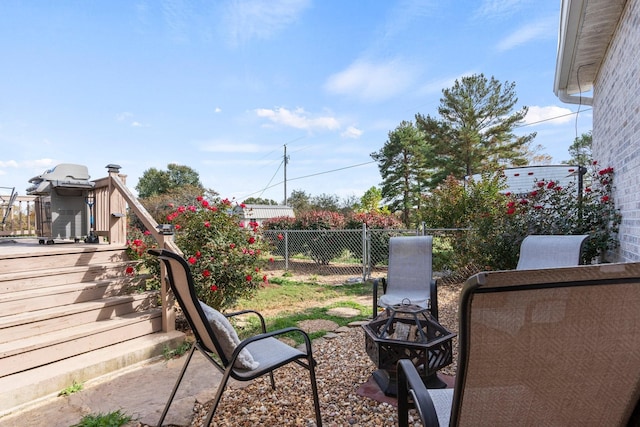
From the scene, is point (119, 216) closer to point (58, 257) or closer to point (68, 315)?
point (58, 257)

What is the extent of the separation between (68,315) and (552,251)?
447 centimetres

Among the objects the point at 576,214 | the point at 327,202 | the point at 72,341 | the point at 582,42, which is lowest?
the point at 72,341

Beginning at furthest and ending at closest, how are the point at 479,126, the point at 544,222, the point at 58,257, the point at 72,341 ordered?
1. the point at 479,126
2. the point at 544,222
3. the point at 58,257
4. the point at 72,341

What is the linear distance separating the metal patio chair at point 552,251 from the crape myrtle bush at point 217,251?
2.81 m

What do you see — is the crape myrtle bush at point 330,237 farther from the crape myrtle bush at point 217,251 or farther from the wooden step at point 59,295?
the wooden step at point 59,295

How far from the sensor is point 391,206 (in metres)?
23.5

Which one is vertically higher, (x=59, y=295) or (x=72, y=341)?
(x=59, y=295)

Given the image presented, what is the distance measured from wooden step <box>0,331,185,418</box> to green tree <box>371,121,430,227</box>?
1955 centimetres

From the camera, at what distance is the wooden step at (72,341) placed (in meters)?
2.42

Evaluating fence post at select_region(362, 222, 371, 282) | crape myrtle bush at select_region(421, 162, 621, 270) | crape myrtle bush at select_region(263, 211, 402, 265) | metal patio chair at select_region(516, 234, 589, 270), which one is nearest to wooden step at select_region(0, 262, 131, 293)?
metal patio chair at select_region(516, 234, 589, 270)

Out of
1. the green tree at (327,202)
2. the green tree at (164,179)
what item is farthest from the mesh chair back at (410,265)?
the green tree at (164,179)

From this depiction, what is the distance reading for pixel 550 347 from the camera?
88 centimetres

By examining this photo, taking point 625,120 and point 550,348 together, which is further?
point 625,120

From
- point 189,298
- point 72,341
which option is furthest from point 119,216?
point 189,298
